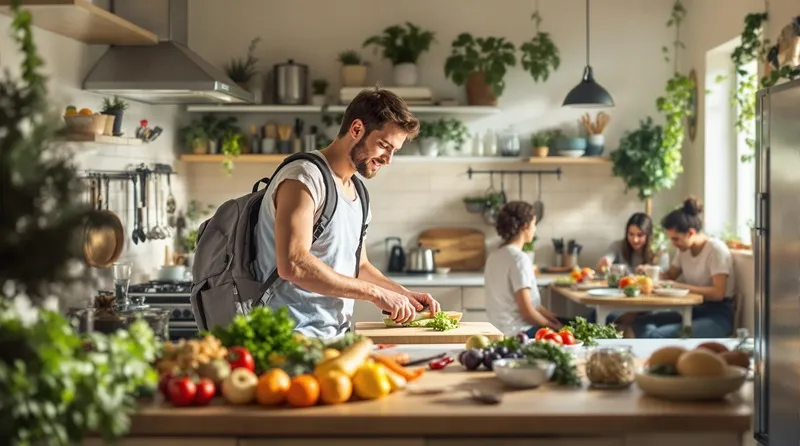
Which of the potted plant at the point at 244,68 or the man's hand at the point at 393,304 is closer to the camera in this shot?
the man's hand at the point at 393,304

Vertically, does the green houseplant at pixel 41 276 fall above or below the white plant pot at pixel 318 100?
below

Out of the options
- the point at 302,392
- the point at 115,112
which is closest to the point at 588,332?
the point at 302,392

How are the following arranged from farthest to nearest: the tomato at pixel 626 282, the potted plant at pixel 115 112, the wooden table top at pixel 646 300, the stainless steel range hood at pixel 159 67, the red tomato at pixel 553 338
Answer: the tomato at pixel 626 282
the wooden table top at pixel 646 300
the stainless steel range hood at pixel 159 67
the potted plant at pixel 115 112
the red tomato at pixel 553 338

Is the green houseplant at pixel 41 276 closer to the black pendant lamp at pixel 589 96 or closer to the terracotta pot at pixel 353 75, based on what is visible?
the black pendant lamp at pixel 589 96

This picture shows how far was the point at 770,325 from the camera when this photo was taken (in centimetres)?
450

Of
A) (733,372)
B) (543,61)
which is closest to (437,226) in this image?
(543,61)

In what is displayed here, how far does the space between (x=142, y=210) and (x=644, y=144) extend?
3474 millimetres

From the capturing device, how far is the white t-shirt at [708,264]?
6.40 meters

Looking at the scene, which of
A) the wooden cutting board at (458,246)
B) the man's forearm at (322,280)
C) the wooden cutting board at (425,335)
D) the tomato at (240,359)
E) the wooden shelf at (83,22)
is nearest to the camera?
the tomato at (240,359)

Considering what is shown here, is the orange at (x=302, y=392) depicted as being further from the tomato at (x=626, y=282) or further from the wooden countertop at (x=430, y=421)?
the tomato at (x=626, y=282)

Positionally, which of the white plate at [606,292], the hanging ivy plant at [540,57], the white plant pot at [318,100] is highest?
the hanging ivy plant at [540,57]

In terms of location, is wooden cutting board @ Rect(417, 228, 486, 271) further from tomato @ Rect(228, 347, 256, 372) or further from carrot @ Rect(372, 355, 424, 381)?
tomato @ Rect(228, 347, 256, 372)

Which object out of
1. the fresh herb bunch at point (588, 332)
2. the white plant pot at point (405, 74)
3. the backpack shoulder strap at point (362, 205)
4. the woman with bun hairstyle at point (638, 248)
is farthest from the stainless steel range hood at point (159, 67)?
the woman with bun hairstyle at point (638, 248)

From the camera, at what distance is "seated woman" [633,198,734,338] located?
6340mm
